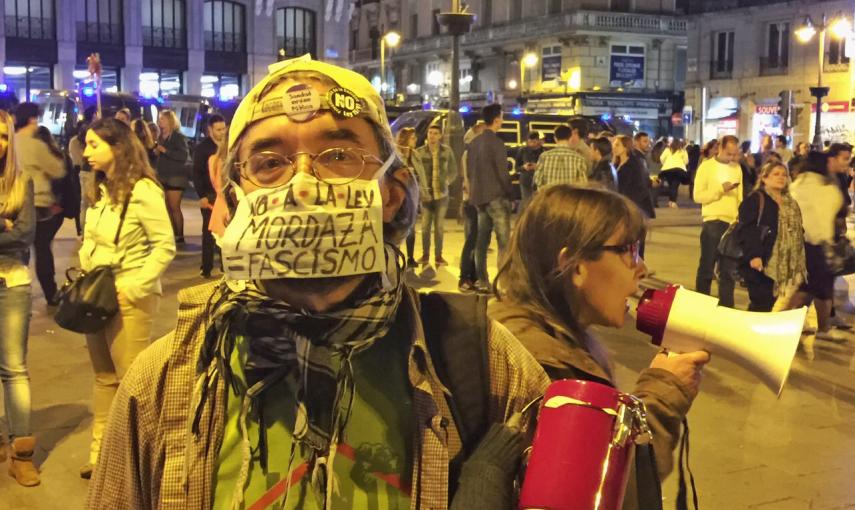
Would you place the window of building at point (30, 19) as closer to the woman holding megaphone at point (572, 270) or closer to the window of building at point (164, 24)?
the window of building at point (164, 24)

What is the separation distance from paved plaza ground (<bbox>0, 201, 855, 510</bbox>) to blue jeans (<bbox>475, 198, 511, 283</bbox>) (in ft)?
6.96

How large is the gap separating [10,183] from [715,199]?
6749mm

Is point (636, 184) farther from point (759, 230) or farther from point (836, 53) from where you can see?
Result: point (836, 53)

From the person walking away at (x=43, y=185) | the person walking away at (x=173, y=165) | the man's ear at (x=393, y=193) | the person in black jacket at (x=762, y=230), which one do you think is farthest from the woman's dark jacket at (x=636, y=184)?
the man's ear at (x=393, y=193)

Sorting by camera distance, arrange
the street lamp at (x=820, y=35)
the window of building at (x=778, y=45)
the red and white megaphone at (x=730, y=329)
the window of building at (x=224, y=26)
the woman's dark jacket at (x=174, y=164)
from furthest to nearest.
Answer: the window of building at (x=224, y=26)
the window of building at (x=778, y=45)
the street lamp at (x=820, y=35)
the woman's dark jacket at (x=174, y=164)
the red and white megaphone at (x=730, y=329)

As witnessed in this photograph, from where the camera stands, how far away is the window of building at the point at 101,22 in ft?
155

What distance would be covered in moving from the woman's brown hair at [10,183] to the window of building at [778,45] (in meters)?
39.8

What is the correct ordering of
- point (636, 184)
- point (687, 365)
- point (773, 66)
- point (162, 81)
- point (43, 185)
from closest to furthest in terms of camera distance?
point (687, 365)
point (43, 185)
point (636, 184)
point (773, 66)
point (162, 81)

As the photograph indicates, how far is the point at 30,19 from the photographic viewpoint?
152 ft

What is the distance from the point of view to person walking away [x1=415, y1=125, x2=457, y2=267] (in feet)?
39.7

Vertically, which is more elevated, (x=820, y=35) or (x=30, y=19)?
(x=30, y=19)

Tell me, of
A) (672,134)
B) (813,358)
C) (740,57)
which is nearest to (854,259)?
(813,358)

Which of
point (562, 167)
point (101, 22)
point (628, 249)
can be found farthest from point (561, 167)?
point (101, 22)

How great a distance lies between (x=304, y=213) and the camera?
5.15 ft
